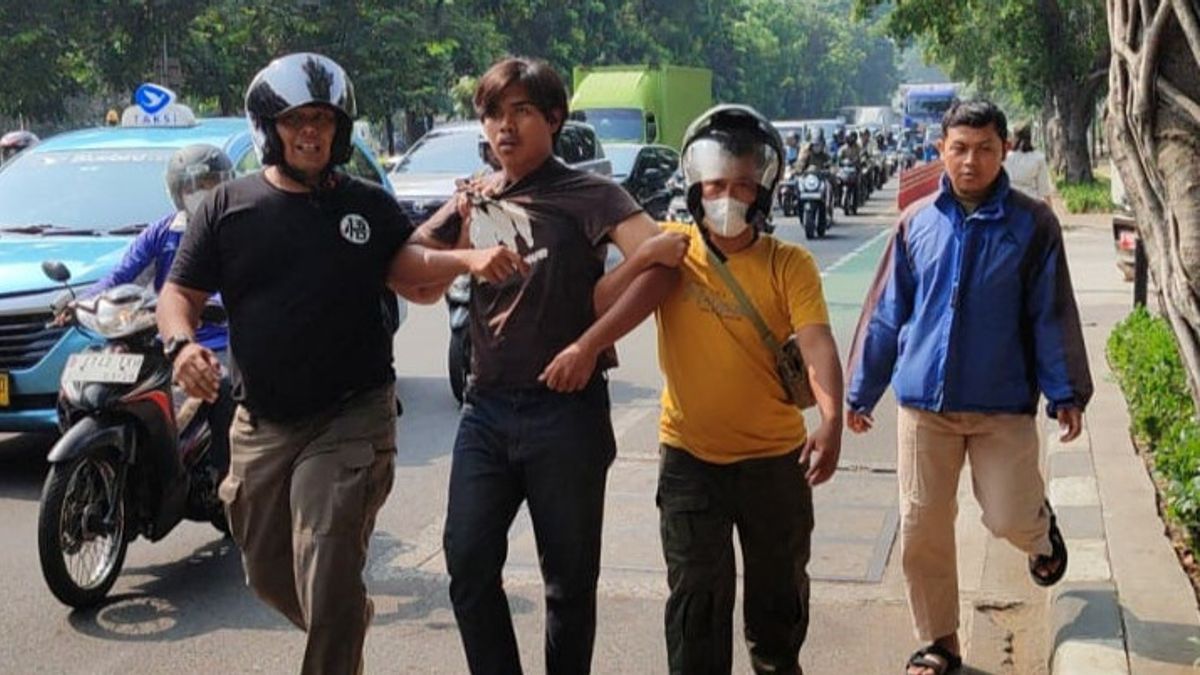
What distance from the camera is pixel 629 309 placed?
11.9 feet

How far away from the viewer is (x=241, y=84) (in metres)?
30.6

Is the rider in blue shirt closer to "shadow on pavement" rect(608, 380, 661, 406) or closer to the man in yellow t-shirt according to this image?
the man in yellow t-shirt

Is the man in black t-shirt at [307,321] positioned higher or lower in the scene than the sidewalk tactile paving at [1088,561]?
higher

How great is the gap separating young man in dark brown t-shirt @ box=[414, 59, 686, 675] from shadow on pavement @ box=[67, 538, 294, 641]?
1753 millimetres

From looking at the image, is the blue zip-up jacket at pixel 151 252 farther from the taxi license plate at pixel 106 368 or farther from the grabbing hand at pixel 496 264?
the grabbing hand at pixel 496 264

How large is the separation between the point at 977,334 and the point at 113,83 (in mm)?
26347

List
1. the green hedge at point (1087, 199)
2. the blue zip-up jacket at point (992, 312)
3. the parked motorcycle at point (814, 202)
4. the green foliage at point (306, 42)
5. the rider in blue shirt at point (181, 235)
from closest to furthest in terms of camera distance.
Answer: the blue zip-up jacket at point (992, 312)
the rider in blue shirt at point (181, 235)
the parked motorcycle at point (814, 202)
the green hedge at point (1087, 199)
the green foliage at point (306, 42)

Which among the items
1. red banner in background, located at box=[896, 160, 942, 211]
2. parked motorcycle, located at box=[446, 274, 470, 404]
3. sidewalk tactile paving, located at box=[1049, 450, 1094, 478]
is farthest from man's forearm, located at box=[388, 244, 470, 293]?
red banner in background, located at box=[896, 160, 942, 211]

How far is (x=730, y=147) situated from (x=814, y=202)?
58.8 feet

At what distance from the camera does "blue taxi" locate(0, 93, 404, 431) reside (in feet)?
23.6

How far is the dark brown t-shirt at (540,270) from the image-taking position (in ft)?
12.2

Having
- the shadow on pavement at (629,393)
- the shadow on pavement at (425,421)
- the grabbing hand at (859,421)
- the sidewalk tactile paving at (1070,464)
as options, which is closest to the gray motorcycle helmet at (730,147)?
the grabbing hand at (859,421)

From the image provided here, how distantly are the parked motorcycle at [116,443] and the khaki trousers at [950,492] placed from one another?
2.63 meters

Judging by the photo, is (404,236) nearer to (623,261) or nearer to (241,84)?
(623,261)
